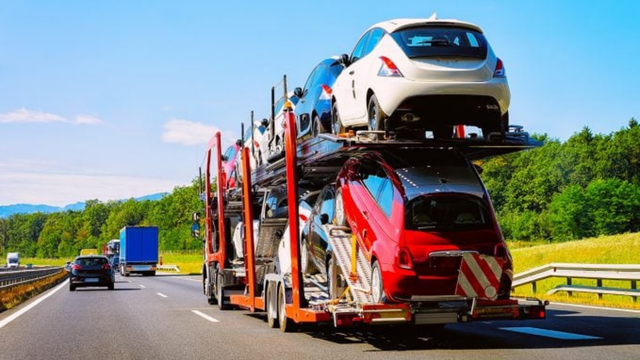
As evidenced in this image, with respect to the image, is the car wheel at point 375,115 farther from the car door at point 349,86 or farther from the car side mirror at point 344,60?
the car side mirror at point 344,60

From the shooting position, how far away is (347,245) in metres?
10.9

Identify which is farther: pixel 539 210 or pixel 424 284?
pixel 539 210

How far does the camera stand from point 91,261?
106 ft

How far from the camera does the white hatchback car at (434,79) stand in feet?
32.7

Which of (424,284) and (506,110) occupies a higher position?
(506,110)

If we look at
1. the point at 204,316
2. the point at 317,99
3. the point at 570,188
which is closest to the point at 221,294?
the point at 204,316

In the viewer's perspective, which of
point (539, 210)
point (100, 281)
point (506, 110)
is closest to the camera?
point (506, 110)

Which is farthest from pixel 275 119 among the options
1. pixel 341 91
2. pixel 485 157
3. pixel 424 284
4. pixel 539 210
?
pixel 539 210

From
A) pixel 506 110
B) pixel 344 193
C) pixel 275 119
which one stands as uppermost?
pixel 275 119

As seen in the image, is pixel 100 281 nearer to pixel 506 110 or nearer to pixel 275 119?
pixel 275 119

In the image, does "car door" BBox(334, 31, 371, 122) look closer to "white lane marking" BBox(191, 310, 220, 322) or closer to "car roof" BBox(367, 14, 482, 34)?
"car roof" BBox(367, 14, 482, 34)

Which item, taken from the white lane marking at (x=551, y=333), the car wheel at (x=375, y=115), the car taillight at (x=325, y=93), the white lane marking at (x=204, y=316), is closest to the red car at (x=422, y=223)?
the car wheel at (x=375, y=115)

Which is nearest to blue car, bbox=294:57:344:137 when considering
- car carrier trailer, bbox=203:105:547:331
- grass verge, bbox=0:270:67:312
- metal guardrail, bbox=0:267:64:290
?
car carrier trailer, bbox=203:105:547:331

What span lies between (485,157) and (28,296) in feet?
66.6
